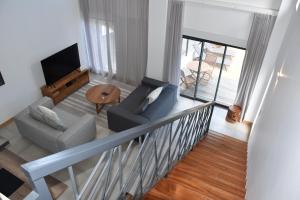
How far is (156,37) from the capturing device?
6445mm

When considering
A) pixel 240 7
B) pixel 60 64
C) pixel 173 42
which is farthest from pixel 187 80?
pixel 60 64

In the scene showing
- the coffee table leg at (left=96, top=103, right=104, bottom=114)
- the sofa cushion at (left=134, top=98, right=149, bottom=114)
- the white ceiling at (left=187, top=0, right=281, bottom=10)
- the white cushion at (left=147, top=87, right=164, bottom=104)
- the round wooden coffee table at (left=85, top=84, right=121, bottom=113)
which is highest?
the white ceiling at (left=187, top=0, right=281, bottom=10)

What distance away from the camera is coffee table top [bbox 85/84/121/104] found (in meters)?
6.41

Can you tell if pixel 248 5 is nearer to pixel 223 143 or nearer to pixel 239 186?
pixel 223 143

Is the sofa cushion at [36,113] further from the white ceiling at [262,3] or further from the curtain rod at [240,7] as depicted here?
the white ceiling at [262,3]

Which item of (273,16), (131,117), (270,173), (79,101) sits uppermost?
(273,16)

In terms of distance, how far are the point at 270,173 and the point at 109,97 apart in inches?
180

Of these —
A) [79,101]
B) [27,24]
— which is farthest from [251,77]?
[27,24]

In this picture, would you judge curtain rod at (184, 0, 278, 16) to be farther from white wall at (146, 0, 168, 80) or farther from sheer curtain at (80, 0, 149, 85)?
sheer curtain at (80, 0, 149, 85)

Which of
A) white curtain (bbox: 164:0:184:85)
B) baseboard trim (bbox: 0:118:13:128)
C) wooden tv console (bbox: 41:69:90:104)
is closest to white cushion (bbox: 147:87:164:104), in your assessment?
white curtain (bbox: 164:0:184:85)

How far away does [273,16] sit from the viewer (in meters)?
5.11

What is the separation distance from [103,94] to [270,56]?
401 cm

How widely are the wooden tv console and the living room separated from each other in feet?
0.09

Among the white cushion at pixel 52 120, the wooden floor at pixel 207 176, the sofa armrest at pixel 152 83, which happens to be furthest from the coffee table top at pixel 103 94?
the wooden floor at pixel 207 176
